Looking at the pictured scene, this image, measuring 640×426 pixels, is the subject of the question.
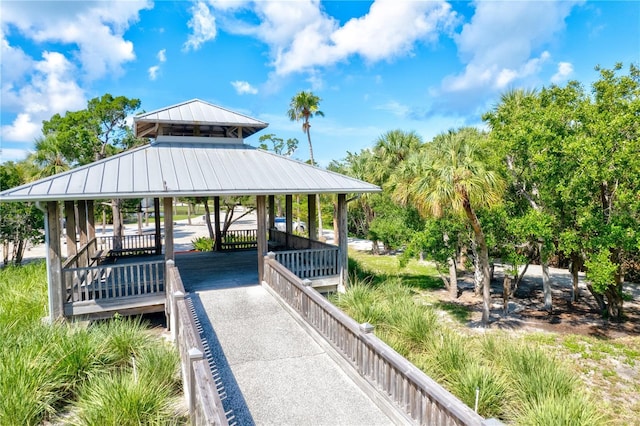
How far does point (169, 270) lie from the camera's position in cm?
905

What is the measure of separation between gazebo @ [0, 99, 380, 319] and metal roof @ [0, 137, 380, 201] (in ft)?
0.08

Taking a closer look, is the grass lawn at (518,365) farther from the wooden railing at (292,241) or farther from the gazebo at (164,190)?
the gazebo at (164,190)

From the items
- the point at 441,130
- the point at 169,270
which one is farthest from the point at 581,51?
the point at 169,270

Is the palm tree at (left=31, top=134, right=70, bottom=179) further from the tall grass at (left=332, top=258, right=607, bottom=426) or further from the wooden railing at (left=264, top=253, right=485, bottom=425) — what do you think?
the tall grass at (left=332, top=258, right=607, bottom=426)

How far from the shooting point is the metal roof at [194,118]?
12.0 m

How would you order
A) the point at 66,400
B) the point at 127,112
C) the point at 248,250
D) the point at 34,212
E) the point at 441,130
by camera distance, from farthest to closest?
1. the point at 127,112
2. the point at 441,130
3. the point at 34,212
4. the point at 248,250
5. the point at 66,400

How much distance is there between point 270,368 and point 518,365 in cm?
414

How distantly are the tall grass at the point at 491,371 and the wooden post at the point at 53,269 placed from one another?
6656 millimetres

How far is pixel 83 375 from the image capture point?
244 inches

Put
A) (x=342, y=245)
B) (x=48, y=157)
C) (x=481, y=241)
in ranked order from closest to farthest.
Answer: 1. (x=481, y=241)
2. (x=342, y=245)
3. (x=48, y=157)

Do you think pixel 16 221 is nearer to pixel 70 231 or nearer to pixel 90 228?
pixel 90 228

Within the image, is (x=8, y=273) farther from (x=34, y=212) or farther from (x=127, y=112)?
(x=127, y=112)

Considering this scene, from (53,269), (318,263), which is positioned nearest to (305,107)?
(318,263)

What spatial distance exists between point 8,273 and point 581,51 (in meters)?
32.6
